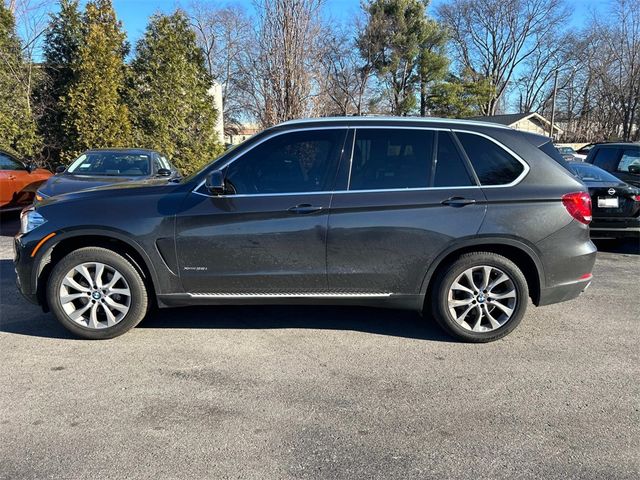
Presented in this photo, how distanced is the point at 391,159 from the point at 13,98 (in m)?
13.3

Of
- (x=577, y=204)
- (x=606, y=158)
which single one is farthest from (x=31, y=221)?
(x=606, y=158)

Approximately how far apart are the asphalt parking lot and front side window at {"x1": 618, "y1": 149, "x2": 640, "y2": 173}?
5551mm

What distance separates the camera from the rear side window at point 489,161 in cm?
422

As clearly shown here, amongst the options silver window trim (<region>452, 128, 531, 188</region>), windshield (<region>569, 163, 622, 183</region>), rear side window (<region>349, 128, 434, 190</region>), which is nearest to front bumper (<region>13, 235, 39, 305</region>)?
rear side window (<region>349, 128, 434, 190</region>)

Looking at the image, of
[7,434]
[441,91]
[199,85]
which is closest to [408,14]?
[441,91]

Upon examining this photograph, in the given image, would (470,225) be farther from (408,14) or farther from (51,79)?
(408,14)

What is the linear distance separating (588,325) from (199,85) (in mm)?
14623

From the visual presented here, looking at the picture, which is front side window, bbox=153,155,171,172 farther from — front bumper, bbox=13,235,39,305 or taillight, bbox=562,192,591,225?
taillight, bbox=562,192,591,225

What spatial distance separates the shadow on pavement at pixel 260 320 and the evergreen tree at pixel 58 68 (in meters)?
10.5

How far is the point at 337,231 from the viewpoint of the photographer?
4.11 meters

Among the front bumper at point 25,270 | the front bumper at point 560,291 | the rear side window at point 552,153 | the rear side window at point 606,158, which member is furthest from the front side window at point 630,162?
the front bumper at point 25,270

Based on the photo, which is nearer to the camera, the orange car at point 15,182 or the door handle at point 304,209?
the door handle at point 304,209

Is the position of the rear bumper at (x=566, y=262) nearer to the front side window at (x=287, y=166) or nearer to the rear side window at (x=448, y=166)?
the rear side window at (x=448, y=166)

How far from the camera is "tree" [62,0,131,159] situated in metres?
13.6
